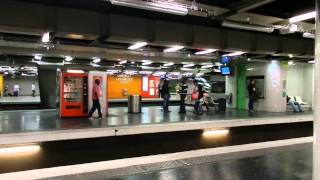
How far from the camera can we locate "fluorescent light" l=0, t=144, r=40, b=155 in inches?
278

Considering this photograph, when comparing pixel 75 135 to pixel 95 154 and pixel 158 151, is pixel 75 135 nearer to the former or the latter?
pixel 95 154

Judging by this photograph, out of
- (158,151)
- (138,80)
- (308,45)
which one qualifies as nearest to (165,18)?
(158,151)

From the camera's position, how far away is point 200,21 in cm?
954

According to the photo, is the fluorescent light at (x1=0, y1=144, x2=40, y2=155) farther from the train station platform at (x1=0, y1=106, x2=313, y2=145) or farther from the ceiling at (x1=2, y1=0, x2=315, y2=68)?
the ceiling at (x1=2, y1=0, x2=315, y2=68)

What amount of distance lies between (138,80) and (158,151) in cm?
2190

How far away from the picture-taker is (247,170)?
190 inches

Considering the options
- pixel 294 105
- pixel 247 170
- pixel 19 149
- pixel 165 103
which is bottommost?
pixel 19 149

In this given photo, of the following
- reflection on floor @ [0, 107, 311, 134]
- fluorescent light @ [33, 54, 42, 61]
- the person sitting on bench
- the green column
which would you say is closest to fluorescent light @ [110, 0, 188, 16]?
reflection on floor @ [0, 107, 311, 134]

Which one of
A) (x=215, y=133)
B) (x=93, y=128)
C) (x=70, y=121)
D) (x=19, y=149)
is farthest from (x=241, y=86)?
(x=19, y=149)

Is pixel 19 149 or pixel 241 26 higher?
pixel 241 26

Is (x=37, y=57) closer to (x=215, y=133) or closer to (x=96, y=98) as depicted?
(x=96, y=98)

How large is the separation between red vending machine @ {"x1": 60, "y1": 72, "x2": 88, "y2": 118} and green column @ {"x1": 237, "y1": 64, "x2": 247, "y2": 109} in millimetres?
9254

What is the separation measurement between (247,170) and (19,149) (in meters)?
5.68

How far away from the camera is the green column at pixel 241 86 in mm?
16234
